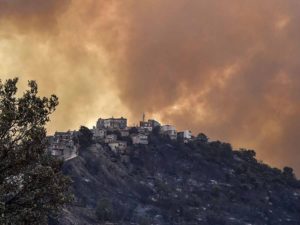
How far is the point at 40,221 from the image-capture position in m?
46.4

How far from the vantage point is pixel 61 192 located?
47812 mm

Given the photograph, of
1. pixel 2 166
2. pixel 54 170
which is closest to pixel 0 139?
pixel 2 166

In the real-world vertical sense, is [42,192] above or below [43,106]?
below

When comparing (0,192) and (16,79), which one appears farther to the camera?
(16,79)

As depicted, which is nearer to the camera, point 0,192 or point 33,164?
point 0,192

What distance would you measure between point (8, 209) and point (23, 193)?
70.3 inches

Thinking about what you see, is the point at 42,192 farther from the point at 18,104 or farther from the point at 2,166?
the point at 18,104

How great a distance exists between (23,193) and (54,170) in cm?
327

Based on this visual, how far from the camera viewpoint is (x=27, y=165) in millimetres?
47656

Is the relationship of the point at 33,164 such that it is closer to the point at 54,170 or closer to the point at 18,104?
the point at 54,170

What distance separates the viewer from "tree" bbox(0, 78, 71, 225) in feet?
152

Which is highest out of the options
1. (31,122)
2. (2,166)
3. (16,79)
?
(16,79)

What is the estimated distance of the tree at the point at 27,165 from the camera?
46312mm

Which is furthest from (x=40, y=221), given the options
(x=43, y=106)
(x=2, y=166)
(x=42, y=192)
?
(x=43, y=106)
